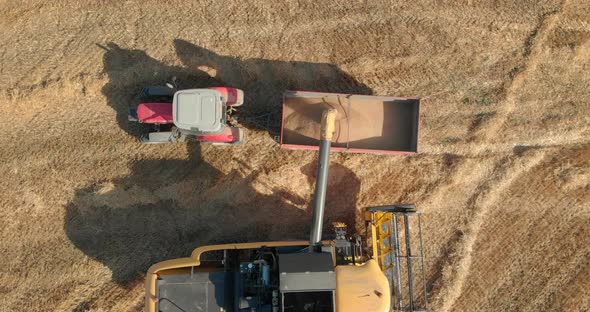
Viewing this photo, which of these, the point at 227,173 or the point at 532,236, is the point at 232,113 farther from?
the point at 532,236

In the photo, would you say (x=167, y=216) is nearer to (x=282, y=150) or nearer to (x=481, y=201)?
(x=282, y=150)

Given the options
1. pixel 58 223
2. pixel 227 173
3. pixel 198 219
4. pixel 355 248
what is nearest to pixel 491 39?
pixel 355 248

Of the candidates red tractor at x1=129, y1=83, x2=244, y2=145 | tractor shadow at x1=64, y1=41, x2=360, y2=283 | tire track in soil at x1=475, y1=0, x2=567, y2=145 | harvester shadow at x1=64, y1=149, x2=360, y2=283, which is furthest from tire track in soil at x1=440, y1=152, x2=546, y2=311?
red tractor at x1=129, y1=83, x2=244, y2=145

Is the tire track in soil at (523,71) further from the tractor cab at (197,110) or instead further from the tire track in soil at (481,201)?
the tractor cab at (197,110)

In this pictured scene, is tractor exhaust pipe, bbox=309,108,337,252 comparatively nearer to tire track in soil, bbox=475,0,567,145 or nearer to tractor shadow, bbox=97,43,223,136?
tractor shadow, bbox=97,43,223,136

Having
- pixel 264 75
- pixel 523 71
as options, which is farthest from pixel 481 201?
pixel 264 75

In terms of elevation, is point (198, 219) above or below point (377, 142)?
below

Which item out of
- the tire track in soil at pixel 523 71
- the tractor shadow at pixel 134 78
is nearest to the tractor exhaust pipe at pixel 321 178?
the tractor shadow at pixel 134 78
